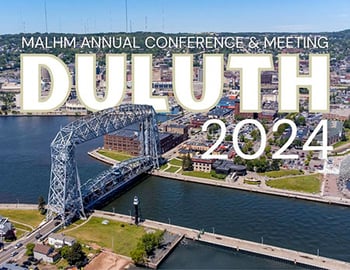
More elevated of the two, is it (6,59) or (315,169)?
(6,59)

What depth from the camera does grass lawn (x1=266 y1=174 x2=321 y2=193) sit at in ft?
78.4

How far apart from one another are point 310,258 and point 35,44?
87.8 m

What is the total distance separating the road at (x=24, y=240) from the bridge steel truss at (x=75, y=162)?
62 centimetres

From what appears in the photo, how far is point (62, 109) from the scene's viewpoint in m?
49.0

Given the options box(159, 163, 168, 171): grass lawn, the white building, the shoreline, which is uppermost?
box(159, 163, 168, 171): grass lawn

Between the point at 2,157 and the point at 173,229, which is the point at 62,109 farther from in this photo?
the point at 173,229

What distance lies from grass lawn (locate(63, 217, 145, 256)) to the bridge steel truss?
1.11 metres

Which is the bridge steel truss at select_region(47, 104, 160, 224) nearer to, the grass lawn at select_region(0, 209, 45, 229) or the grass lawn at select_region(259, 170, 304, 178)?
the grass lawn at select_region(0, 209, 45, 229)

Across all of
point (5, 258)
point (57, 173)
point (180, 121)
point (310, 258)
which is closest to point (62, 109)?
point (180, 121)

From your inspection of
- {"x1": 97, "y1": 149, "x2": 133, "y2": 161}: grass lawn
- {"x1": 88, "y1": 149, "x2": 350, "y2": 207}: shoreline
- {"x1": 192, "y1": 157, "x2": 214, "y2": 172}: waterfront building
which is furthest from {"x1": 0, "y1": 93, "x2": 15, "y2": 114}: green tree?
{"x1": 192, "y1": 157, "x2": 214, "y2": 172}: waterfront building

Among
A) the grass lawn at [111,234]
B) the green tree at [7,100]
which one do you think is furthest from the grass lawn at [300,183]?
the green tree at [7,100]

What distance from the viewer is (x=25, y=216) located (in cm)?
2019

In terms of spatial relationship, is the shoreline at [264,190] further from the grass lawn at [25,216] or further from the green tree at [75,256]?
the green tree at [75,256]

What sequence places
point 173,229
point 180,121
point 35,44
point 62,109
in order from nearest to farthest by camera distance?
point 173,229, point 180,121, point 62,109, point 35,44
